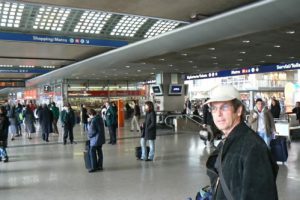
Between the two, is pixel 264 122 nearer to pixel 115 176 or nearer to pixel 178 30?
pixel 115 176

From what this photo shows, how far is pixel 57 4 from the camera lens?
12.2m

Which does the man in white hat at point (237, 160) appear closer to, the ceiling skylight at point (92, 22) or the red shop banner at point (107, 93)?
the ceiling skylight at point (92, 22)

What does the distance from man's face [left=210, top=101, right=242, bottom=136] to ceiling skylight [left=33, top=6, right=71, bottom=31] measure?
1630cm

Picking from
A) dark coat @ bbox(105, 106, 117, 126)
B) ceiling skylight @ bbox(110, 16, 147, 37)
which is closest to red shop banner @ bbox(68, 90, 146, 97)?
ceiling skylight @ bbox(110, 16, 147, 37)

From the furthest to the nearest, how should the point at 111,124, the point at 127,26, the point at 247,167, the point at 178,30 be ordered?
the point at 127,26
the point at 111,124
the point at 178,30
the point at 247,167

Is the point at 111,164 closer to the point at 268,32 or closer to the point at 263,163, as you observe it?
the point at 268,32

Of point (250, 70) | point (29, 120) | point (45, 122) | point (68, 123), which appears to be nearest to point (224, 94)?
point (68, 123)

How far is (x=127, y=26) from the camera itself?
65.9 feet

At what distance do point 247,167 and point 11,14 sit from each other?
16.8m

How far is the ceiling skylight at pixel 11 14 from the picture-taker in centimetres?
1616

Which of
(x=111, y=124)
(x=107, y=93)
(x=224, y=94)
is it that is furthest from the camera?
(x=107, y=93)

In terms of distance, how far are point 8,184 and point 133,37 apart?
14338 mm

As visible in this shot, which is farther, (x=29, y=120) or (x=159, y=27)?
(x=159, y=27)

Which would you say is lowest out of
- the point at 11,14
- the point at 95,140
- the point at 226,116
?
the point at 95,140
